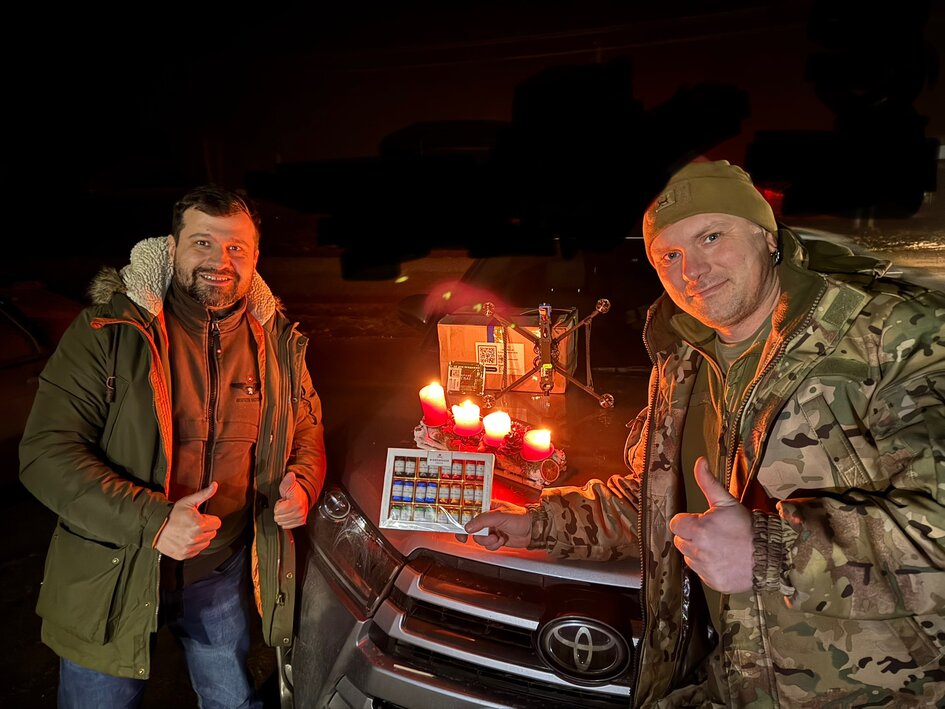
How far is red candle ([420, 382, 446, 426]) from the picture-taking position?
8.18 feet

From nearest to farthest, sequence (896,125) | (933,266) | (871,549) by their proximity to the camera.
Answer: (871,549), (933,266), (896,125)

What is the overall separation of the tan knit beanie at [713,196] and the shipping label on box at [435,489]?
3.39 ft

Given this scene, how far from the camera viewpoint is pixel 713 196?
1699 mm

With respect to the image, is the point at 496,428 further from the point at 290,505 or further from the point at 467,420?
the point at 290,505

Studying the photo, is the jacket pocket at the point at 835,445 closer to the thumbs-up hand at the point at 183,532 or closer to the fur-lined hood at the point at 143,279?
the thumbs-up hand at the point at 183,532

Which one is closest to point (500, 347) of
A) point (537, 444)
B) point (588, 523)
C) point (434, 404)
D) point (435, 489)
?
point (434, 404)

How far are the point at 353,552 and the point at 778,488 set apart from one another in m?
1.38

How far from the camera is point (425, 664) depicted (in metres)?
1.88

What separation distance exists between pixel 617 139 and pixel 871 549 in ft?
48.8

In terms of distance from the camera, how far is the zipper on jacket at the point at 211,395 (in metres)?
2.12

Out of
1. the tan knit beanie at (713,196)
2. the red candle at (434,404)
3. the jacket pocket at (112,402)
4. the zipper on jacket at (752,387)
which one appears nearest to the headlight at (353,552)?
the red candle at (434,404)

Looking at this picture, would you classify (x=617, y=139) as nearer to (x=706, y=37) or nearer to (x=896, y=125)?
(x=706, y=37)

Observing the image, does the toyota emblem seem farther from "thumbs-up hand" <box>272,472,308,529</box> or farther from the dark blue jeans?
the dark blue jeans

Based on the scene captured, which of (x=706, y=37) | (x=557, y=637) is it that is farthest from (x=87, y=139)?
(x=557, y=637)
